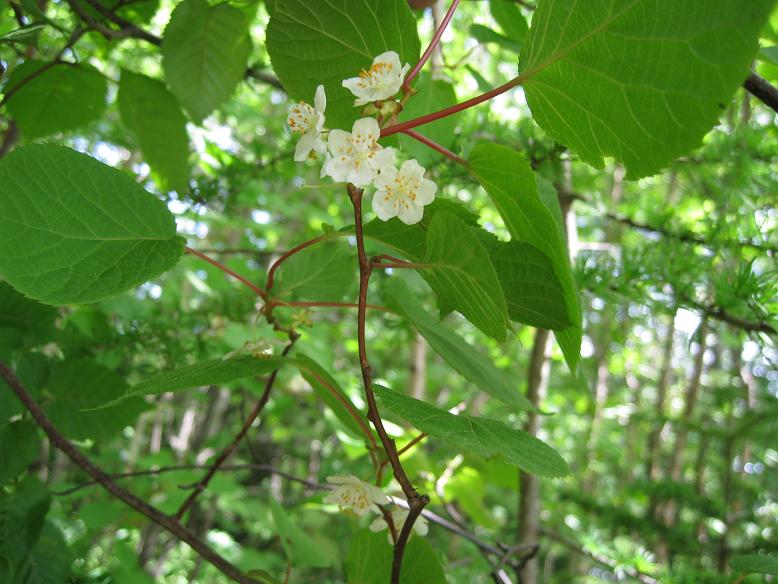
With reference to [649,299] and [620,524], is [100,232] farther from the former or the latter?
Result: [620,524]

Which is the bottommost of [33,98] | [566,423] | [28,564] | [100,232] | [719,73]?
[28,564]

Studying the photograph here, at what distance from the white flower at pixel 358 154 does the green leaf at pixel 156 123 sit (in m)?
0.58

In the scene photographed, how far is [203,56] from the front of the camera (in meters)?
0.89

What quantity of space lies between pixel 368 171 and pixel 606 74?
→ 0.18 metres

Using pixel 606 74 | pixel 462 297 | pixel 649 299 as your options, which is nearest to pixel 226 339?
pixel 649 299

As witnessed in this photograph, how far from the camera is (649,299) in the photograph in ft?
2.83

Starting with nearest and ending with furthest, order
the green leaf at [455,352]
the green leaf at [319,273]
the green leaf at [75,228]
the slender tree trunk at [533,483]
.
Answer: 1. the green leaf at [75,228]
2. the green leaf at [455,352]
3. the green leaf at [319,273]
4. the slender tree trunk at [533,483]

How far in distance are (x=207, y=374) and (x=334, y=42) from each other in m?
0.28

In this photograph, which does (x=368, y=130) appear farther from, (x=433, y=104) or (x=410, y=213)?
(x=433, y=104)

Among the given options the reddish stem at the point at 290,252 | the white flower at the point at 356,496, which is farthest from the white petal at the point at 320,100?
the white flower at the point at 356,496

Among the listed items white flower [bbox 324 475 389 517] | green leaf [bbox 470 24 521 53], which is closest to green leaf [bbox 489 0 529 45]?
green leaf [bbox 470 24 521 53]

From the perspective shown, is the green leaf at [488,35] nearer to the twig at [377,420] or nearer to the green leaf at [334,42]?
the green leaf at [334,42]

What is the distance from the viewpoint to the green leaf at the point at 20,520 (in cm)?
70

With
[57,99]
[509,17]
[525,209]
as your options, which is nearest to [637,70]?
[525,209]
